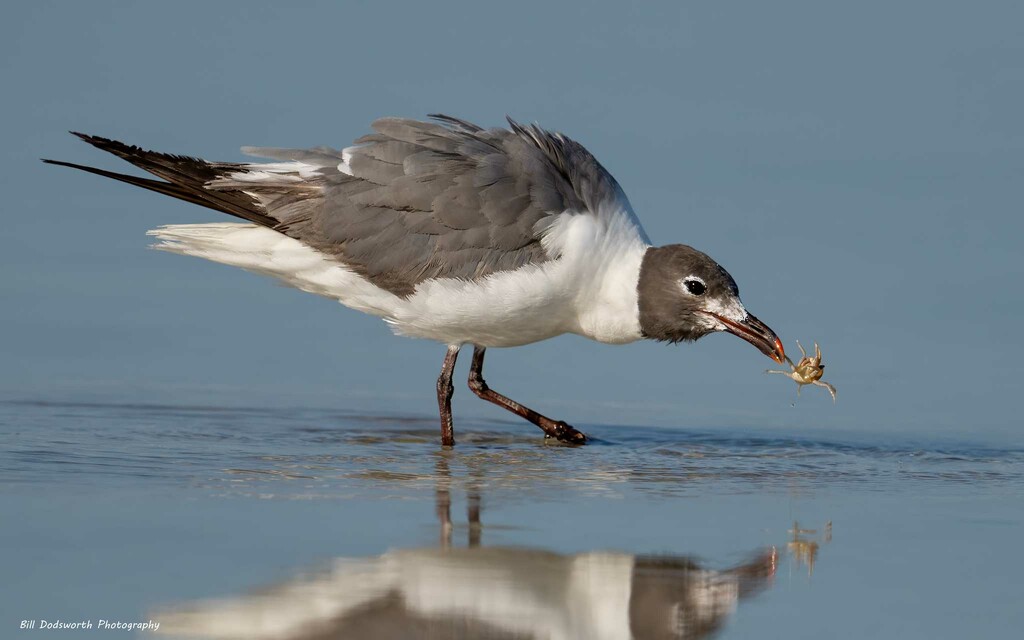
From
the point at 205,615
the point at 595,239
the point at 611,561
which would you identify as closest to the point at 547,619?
the point at 611,561

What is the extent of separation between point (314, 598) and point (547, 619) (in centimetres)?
72

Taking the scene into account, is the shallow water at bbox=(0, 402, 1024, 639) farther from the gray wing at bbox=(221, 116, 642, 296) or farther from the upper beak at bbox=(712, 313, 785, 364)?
the gray wing at bbox=(221, 116, 642, 296)

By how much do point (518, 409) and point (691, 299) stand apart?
134 cm

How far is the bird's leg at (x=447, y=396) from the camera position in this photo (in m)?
8.50

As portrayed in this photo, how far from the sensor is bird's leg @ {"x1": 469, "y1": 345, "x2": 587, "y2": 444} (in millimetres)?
8703

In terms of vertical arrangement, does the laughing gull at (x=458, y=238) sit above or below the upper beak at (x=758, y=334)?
above

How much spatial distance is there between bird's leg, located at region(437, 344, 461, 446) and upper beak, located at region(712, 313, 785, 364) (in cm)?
161

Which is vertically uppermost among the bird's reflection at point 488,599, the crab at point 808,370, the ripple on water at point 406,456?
the crab at point 808,370

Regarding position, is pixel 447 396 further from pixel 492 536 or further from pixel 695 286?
pixel 492 536

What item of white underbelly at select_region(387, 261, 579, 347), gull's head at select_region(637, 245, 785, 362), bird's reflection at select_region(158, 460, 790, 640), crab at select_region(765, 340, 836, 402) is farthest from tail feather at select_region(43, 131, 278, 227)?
bird's reflection at select_region(158, 460, 790, 640)

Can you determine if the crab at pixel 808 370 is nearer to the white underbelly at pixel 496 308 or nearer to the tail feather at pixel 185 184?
the white underbelly at pixel 496 308

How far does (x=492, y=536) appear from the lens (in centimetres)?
553

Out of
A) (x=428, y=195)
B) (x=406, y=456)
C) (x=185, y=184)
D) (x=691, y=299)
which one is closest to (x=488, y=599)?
(x=406, y=456)

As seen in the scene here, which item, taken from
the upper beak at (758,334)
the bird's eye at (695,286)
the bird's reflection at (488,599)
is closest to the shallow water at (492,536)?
the bird's reflection at (488,599)
